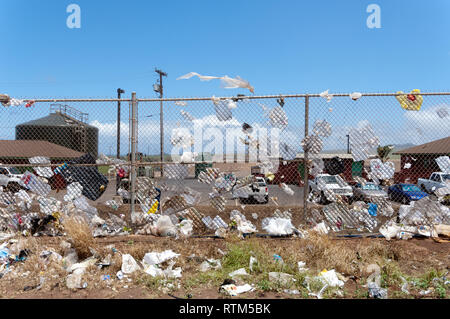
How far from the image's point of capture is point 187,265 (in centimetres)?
416

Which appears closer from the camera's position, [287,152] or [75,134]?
[287,152]

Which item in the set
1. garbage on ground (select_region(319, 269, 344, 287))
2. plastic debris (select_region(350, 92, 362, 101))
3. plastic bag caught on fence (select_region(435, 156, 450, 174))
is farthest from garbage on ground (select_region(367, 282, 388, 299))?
plastic bag caught on fence (select_region(435, 156, 450, 174))

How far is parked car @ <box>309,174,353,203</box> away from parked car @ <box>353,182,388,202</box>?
0.53 ft

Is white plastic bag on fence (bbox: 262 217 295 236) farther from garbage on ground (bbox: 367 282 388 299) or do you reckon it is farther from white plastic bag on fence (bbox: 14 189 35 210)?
white plastic bag on fence (bbox: 14 189 35 210)

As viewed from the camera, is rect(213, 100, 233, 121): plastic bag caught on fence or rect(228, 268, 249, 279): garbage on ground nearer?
rect(228, 268, 249, 279): garbage on ground

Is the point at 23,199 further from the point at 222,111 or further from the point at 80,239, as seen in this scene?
the point at 222,111

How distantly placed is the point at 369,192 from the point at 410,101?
1.56 m

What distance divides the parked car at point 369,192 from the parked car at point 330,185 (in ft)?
0.53

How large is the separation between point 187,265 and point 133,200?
156cm

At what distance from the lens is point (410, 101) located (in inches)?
198

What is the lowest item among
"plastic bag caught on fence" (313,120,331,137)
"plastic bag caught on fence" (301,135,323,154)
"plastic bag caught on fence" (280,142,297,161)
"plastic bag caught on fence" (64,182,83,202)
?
"plastic bag caught on fence" (64,182,83,202)

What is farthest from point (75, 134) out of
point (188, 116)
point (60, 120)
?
point (188, 116)

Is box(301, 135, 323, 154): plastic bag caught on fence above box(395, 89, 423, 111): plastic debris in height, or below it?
below

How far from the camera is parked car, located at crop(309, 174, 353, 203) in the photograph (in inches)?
211
